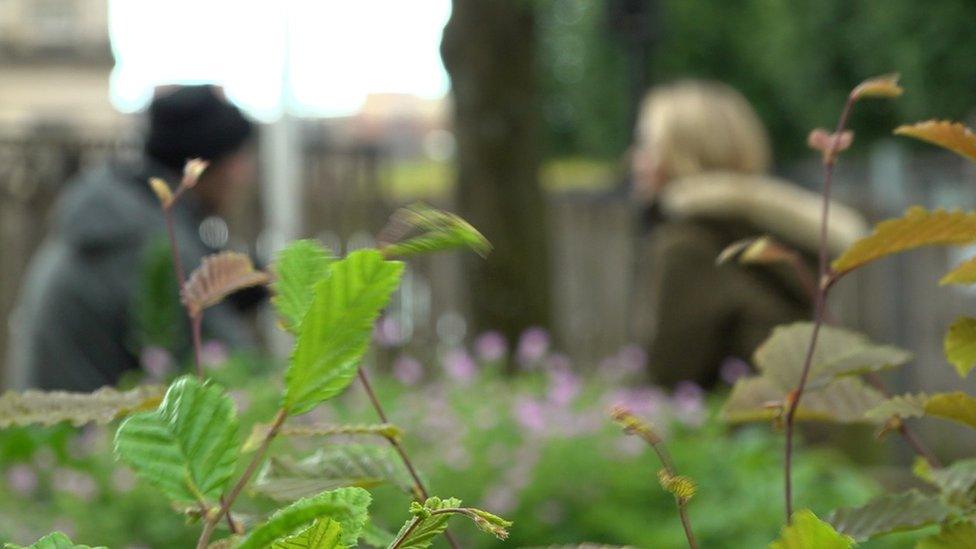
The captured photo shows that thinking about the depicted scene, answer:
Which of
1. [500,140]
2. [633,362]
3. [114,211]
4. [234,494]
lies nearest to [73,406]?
[234,494]

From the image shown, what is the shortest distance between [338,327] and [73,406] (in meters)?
0.19

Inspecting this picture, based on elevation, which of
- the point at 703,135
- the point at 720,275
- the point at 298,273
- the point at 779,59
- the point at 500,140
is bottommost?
the point at 779,59

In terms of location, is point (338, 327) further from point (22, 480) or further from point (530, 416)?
point (530, 416)

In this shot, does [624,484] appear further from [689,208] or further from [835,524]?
[835,524]

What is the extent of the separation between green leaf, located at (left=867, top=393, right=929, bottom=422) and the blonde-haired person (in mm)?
3901

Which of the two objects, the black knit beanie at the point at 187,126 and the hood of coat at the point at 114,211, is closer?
the hood of coat at the point at 114,211

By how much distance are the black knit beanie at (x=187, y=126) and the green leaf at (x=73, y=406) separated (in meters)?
3.84

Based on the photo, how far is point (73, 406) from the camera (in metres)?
0.67

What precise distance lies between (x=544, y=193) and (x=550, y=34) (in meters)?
19.8

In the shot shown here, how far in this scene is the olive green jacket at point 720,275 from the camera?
4656 mm

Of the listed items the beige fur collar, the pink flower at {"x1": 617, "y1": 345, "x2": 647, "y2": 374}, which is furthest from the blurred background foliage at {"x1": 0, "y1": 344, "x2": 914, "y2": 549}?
the pink flower at {"x1": 617, "y1": 345, "x2": 647, "y2": 374}

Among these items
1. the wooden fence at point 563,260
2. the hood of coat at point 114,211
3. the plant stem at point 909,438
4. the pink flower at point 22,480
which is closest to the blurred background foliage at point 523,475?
the pink flower at point 22,480

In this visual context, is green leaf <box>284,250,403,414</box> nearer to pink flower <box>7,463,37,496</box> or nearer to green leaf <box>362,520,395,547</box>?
green leaf <box>362,520,395,547</box>

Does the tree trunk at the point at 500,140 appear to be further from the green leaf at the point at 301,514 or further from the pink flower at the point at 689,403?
the green leaf at the point at 301,514
